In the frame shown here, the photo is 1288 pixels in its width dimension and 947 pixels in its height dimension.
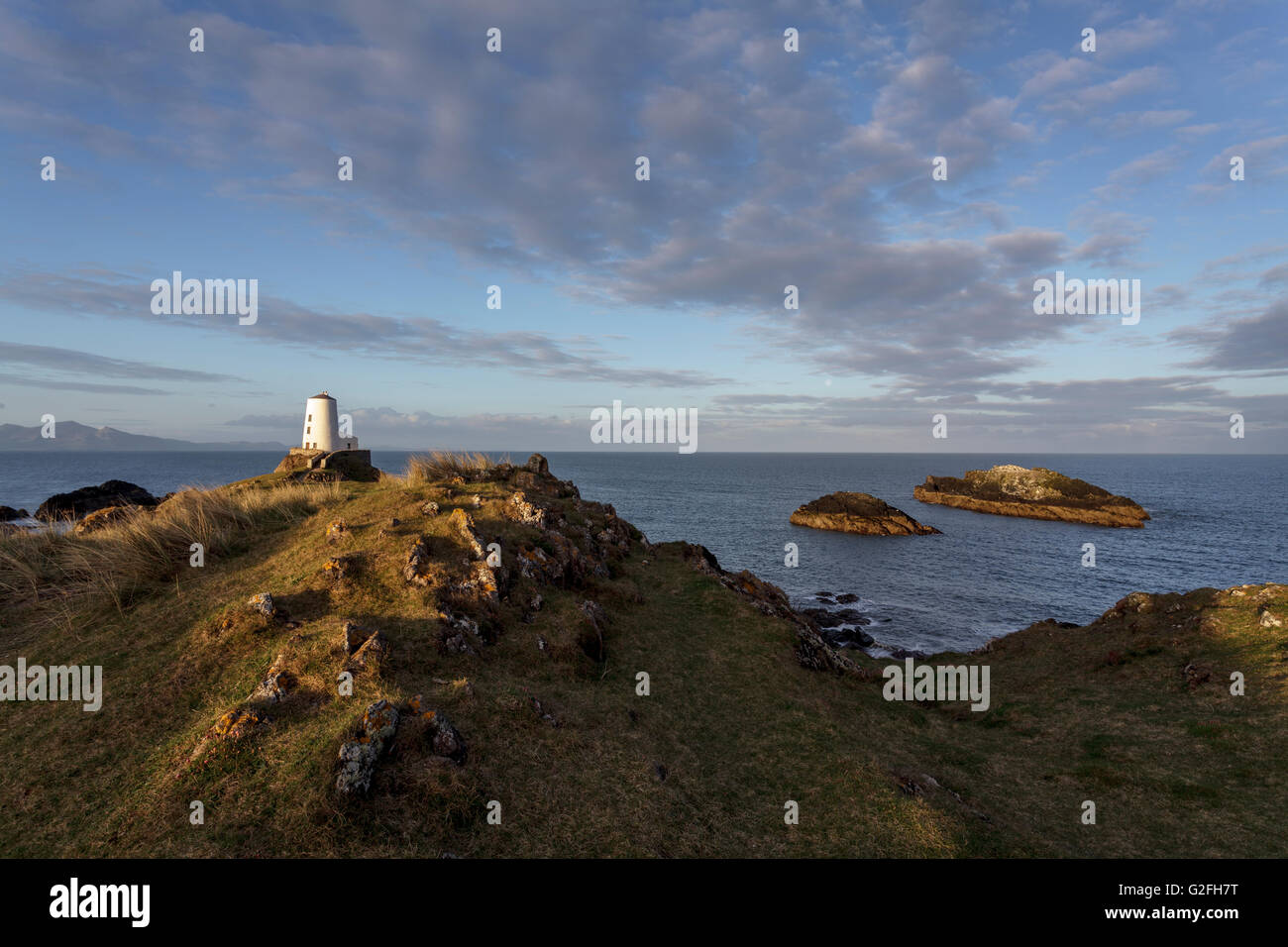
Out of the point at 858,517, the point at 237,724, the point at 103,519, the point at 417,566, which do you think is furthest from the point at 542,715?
the point at 858,517

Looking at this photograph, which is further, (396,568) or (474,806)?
(396,568)

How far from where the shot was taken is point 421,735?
10.0 m

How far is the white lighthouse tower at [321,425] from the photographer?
44.8 m

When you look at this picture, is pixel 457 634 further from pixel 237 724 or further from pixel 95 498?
pixel 95 498

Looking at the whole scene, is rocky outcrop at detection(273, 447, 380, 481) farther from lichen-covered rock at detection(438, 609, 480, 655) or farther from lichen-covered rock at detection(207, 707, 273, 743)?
lichen-covered rock at detection(207, 707, 273, 743)

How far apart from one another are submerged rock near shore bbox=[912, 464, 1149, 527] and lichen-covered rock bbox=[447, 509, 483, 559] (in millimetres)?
112407

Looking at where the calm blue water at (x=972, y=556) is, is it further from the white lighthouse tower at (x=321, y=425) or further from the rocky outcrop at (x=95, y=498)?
the white lighthouse tower at (x=321, y=425)

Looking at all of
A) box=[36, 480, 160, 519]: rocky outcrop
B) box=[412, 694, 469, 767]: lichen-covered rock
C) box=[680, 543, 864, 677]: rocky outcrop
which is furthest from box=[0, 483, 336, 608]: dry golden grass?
box=[36, 480, 160, 519]: rocky outcrop

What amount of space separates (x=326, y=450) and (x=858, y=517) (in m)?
75.8

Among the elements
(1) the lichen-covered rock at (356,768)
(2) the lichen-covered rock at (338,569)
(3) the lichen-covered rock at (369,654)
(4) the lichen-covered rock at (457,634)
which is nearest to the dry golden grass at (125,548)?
(2) the lichen-covered rock at (338,569)
